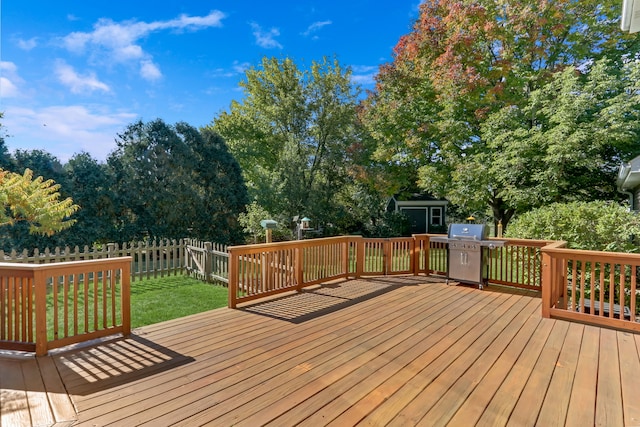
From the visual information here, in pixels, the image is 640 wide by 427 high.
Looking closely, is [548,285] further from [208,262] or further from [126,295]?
[208,262]

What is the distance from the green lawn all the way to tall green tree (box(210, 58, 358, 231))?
613cm

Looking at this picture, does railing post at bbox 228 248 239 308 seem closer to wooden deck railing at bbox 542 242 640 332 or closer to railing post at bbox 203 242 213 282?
railing post at bbox 203 242 213 282

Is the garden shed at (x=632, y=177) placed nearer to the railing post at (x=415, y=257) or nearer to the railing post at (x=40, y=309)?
the railing post at (x=415, y=257)

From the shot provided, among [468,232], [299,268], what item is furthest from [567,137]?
[299,268]

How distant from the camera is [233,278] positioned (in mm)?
4383

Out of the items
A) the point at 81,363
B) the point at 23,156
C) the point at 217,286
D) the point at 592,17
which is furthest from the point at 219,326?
the point at 592,17

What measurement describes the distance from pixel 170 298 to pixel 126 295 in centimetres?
231

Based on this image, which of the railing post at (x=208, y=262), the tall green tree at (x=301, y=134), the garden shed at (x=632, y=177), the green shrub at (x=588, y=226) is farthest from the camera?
the tall green tree at (x=301, y=134)

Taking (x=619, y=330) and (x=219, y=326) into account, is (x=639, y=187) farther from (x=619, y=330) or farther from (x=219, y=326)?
(x=219, y=326)

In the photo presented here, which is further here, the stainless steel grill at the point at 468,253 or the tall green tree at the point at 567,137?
the tall green tree at the point at 567,137

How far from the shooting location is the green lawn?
4582 mm

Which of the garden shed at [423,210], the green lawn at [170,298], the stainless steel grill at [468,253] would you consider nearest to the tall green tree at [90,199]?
the green lawn at [170,298]

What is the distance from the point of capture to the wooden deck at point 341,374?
2.05 metres

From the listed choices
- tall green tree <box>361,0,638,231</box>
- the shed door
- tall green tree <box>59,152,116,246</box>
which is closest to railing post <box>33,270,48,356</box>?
tall green tree <box>59,152,116,246</box>
